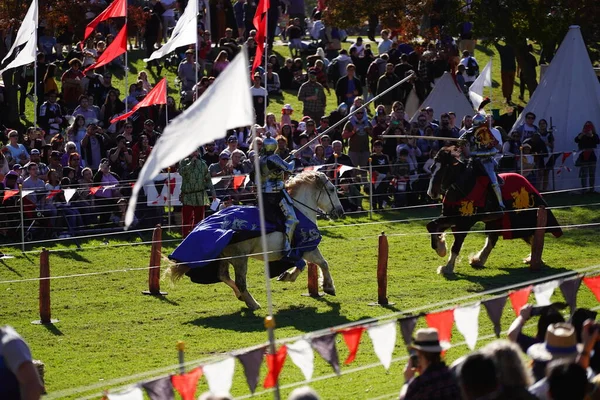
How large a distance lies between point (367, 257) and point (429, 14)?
11.3 meters

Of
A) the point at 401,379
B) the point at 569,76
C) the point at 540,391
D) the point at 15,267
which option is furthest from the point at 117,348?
the point at 569,76

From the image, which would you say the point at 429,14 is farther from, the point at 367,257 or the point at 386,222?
the point at 367,257

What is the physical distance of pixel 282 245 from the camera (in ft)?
55.8

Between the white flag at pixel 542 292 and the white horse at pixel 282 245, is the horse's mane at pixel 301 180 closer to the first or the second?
the white horse at pixel 282 245

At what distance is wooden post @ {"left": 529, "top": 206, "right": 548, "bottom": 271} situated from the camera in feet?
60.7

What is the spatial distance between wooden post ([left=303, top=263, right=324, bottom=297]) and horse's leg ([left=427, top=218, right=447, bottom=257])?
245 cm

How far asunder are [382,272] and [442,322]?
663 cm

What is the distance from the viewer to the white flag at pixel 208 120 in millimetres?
8703

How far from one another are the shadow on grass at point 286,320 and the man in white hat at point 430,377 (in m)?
6.84

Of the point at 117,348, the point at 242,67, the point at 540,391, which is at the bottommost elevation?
the point at 117,348

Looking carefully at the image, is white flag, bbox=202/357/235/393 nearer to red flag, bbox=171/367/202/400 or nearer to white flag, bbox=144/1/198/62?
red flag, bbox=171/367/202/400

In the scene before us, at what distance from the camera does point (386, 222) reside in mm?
22938

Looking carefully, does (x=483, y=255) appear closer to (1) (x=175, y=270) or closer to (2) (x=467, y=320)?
(1) (x=175, y=270)

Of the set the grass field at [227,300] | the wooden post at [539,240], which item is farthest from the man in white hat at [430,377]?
the wooden post at [539,240]
